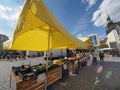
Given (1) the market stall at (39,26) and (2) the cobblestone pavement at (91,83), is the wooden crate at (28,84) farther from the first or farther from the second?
(2) the cobblestone pavement at (91,83)

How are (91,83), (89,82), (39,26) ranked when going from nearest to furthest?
(39,26) → (91,83) → (89,82)

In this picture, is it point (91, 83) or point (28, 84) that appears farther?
point (91, 83)

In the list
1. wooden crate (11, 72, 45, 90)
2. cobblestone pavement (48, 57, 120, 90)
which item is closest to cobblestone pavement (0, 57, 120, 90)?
cobblestone pavement (48, 57, 120, 90)

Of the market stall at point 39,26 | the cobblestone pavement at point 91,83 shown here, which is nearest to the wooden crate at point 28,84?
the market stall at point 39,26

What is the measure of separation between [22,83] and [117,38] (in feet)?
183

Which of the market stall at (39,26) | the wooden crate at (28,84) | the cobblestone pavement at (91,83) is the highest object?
the market stall at (39,26)

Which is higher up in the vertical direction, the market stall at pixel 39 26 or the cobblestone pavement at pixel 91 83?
the market stall at pixel 39 26

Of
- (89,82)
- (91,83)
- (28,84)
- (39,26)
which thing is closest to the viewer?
(39,26)

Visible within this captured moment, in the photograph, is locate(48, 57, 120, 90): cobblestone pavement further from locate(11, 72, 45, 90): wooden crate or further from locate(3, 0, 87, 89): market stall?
locate(11, 72, 45, 90): wooden crate

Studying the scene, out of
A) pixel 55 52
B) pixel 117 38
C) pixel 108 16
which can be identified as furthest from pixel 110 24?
pixel 55 52

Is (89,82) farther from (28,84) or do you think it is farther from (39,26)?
(39,26)

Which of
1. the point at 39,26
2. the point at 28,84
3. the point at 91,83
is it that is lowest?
the point at 91,83

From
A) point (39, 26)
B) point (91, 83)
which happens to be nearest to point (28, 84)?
point (39, 26)

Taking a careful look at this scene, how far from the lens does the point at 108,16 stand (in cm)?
7806
